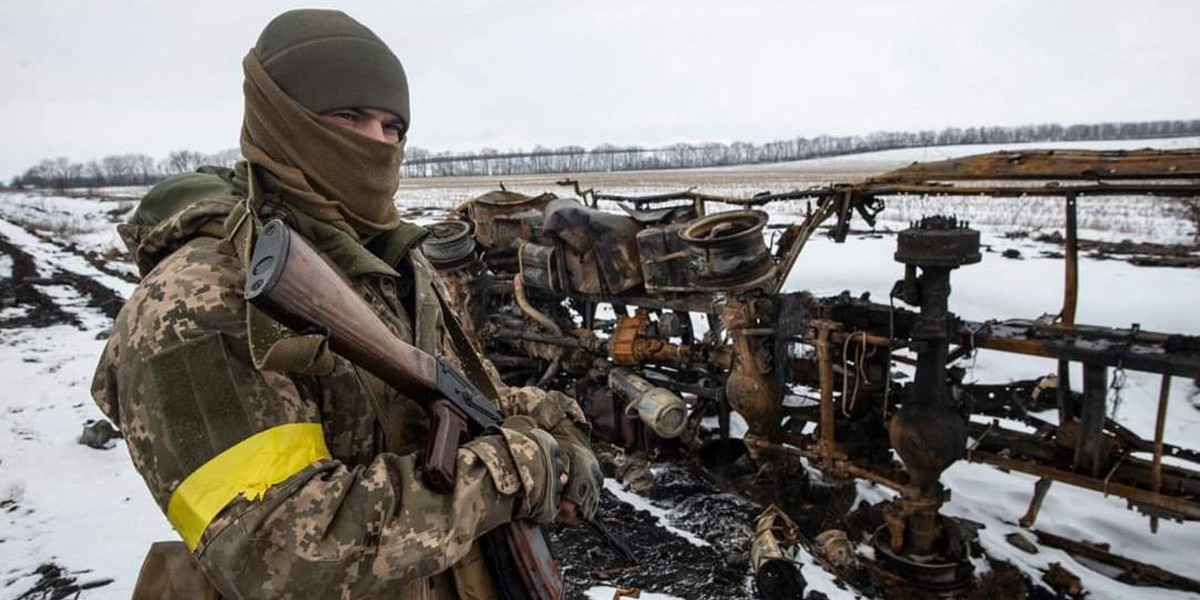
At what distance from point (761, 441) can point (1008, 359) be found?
4.91 meters

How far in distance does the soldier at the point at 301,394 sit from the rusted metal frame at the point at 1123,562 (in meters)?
4.52

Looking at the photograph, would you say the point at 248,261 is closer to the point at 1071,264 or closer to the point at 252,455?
the point at 252,455

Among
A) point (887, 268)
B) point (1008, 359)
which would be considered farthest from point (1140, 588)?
point (887, 268)

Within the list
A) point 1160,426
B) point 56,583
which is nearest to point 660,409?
point 1160,426

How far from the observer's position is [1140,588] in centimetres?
446

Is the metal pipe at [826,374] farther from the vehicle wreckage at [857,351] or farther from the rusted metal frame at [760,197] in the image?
the rusted metal frame at [760,197]

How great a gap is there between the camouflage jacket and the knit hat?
0.31 m

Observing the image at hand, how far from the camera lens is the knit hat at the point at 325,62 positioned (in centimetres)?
163

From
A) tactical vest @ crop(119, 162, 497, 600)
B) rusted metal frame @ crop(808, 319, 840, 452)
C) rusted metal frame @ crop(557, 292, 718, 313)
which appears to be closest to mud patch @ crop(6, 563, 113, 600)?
tactical vest @ crop(119, 162, 497, 600)

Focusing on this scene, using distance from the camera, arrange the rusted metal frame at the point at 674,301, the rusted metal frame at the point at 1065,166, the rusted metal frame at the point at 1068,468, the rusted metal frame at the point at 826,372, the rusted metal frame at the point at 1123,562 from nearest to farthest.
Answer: the rusted metal frame at the point at 1065,166 < the rusted metal frame at the point at 1068,468 < the rusted metal frame at the point at 1123,562 < the rusted metal frame at the point at 826,372 < the rusted metal frame at the point at 674,301

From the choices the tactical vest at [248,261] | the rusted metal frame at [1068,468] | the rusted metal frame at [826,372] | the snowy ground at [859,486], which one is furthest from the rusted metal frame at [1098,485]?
the tactical vest at [248,261]

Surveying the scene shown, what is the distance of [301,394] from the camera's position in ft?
4.75

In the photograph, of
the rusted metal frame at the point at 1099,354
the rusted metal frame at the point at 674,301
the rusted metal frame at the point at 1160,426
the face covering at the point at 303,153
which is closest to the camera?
the face covering at the point at 303,153

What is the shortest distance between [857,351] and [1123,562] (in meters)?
2.19
